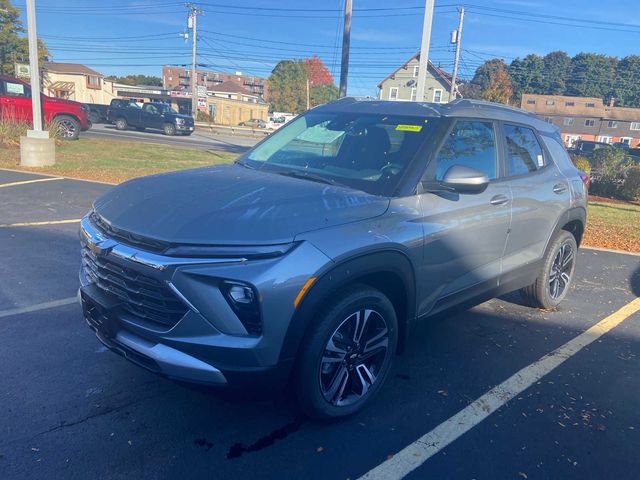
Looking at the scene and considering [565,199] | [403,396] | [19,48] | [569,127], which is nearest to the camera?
[403,396]

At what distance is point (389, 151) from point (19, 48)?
50.5 m

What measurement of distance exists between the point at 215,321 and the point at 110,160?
13.4 metres

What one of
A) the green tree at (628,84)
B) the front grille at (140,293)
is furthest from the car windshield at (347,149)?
the green tree at (628,84)

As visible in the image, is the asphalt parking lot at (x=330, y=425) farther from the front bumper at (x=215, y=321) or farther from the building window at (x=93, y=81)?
the building window at (x=93, y=81)

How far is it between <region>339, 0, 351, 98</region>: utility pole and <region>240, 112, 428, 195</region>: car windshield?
532 inches

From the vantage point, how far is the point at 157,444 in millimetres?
2787

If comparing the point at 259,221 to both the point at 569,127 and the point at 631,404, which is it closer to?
the point at 631,404

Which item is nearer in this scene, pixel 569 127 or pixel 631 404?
pixel 631 404

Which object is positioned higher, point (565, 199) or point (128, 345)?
point (565, 199)

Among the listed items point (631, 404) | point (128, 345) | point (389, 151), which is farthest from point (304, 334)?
point (631, 404)

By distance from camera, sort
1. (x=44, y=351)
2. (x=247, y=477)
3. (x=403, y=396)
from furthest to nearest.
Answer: (x=44, y=351) < (x=403, y=396) < (x=247, y=477)

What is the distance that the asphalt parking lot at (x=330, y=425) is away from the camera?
2691 mm

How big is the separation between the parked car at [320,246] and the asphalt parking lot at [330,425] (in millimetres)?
286

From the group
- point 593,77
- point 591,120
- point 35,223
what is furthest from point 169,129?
point 593,77
